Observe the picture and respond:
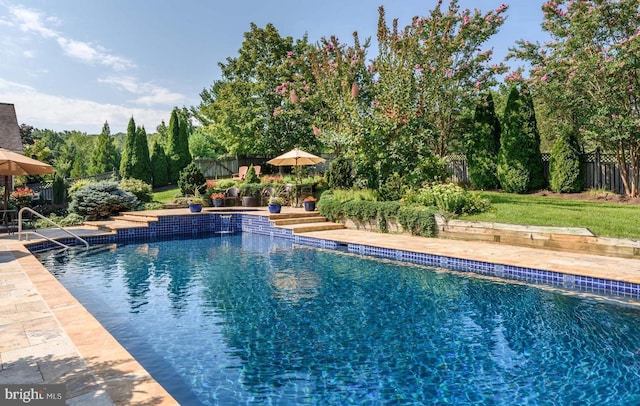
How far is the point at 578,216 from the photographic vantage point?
9.33m

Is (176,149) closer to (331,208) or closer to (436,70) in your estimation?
(331,208)

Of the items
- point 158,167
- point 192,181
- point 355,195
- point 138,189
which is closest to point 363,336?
point 355,195

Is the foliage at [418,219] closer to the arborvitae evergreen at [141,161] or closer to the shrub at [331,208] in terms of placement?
the shrub at [331,208]

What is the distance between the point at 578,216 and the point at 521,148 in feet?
21.0

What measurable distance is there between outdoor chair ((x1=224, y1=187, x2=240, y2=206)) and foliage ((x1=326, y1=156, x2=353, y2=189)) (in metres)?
4.37

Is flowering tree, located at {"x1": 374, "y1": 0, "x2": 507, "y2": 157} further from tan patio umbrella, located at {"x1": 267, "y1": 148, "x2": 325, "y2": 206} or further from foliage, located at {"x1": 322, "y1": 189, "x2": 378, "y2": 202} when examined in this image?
tan patio umbrella, located at {"x1": 267, "y1": 148, "x2": 325, "y2": 206}

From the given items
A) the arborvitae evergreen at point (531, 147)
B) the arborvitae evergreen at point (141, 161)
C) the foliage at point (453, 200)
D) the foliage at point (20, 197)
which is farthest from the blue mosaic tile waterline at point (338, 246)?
the arborvitae evergreen at point (141, 161)

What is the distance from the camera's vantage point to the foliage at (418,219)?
32.6 feet

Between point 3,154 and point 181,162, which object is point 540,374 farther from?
point 181,162

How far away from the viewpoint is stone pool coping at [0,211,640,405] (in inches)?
108

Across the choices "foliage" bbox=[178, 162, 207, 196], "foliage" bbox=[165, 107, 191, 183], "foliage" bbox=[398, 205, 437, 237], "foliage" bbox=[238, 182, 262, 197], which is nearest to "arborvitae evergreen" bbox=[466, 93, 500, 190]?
"foliage" bbox=[398, 205, 437, 237]

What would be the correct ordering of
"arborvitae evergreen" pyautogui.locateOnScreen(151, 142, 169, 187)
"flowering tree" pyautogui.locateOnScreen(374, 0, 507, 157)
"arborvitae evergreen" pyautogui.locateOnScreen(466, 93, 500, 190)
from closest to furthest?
"flowering tree" pyautogui.locateOnScreen(374, 0, 507, 157) → "arborvitae evergreen" pyautogui.locateOnScreen(466, 93, 500, 190) → "arborvitae evergreen" pyautogui.locateOnScreen(151, 142, 169, 187)

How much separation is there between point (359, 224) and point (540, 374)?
8.33 m

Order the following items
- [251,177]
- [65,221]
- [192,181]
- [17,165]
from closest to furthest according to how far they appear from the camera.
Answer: [17,165]
[65,221]
[192,181]
[251,177]
